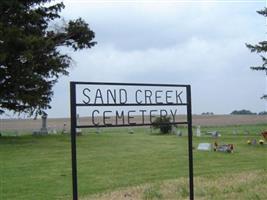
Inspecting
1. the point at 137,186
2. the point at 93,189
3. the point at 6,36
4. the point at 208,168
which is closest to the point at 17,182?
the point at 93,189

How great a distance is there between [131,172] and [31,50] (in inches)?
567

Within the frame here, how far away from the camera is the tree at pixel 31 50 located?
27891 millimetres

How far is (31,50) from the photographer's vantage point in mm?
27766

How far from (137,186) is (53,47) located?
21607 mm

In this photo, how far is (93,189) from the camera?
39.9 ft

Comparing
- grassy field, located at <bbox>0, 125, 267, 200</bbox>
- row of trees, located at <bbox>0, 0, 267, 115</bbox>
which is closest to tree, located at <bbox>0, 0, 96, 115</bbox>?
row of trees, located at <bbox>0, 0, 267, 115</bbox>

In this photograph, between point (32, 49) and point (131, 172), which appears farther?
point (32, 49)

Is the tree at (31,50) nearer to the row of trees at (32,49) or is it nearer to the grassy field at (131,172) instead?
the row of trees at (32,49)

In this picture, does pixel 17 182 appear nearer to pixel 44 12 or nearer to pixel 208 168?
pixel 208 168

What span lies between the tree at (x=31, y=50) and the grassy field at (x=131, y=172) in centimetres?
685

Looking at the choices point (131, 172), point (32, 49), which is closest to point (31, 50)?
point (32, 49)

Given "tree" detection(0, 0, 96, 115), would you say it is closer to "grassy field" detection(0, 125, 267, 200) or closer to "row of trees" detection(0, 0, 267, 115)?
"row of trees" detection(0, 0, 267, 115)

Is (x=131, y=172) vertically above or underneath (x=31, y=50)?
underneath

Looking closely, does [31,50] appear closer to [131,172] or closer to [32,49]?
[32,49]
